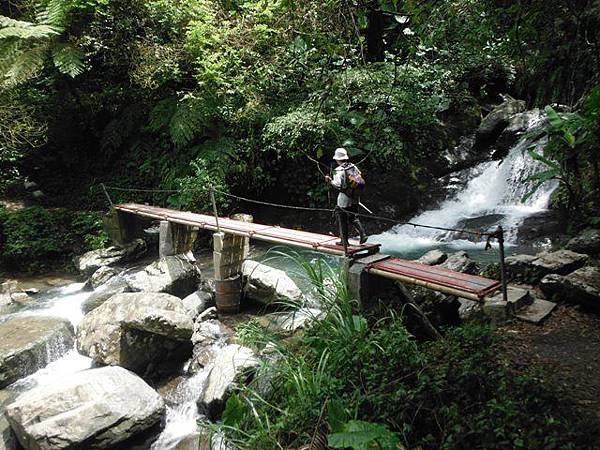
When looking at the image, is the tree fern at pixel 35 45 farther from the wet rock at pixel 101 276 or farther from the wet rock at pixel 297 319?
the wet rock at pixel 297 319

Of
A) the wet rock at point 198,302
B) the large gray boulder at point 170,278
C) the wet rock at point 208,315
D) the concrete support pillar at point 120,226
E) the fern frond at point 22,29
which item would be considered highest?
the fern frond at point 22,29

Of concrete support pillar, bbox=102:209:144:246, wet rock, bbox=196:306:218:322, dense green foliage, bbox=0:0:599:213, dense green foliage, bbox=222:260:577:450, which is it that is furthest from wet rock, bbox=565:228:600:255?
concrete support pillar, bbox=102:209:144:246

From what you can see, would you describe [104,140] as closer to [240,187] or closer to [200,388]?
[240,187]

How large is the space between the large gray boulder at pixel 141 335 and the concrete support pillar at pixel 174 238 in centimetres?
239

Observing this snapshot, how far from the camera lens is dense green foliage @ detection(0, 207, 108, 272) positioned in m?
10.2

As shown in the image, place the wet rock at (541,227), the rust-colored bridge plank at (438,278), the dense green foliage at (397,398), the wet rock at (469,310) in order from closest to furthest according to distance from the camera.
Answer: the dense green foliage at (397,398), the rust-colored bridge plank at (438,278), the wet rock at (469,310), the wet rock at (541,227)

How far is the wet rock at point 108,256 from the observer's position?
960cm

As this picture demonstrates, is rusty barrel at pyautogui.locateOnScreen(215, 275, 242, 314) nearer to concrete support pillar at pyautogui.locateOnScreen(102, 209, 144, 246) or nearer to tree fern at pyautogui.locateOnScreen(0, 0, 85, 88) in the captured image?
concrete support pillar at pyautogui.locateOnScreen(102, 209, 144, 246)

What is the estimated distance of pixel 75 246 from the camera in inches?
425

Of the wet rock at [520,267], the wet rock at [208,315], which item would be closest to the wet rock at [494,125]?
the wet rock at [520,267]

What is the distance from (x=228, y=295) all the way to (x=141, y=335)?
5.43ft

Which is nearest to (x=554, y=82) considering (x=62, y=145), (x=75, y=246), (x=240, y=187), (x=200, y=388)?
(x=200, y=388)

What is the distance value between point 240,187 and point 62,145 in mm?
6796

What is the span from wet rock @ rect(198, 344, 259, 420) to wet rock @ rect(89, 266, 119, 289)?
4742mm
